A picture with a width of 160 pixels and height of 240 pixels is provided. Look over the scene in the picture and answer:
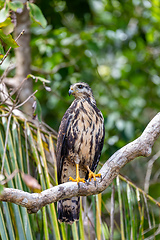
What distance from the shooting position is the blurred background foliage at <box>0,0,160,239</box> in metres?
5.23

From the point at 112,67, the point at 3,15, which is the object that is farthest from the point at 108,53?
the point at 3,15

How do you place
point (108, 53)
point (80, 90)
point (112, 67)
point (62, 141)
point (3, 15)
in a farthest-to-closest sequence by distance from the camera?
point (112, 67), point (108, 53), point (80, 90), point (62, 141), point (3, 15)

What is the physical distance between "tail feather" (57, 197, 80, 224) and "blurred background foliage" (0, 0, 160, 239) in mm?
1121


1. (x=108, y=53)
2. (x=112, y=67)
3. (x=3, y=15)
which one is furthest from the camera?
(x=112, y=67)

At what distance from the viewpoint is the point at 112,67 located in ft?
24.3

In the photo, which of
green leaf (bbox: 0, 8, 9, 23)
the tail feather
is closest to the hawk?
the tail feather

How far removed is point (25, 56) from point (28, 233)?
2.82 meters

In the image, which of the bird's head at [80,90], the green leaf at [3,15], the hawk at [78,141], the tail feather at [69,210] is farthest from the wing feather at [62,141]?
the green leaf at [3,15]

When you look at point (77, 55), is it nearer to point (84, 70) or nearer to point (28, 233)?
point (84, 70)

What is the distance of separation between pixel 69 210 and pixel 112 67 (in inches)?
175

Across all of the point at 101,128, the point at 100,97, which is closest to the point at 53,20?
the point at 100,97

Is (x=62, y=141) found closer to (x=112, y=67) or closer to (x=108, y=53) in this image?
(x=108, y=53)

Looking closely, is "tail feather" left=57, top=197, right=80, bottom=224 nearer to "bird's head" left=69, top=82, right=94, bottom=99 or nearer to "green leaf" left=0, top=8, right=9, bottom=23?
"bird's head" left=69, top=82, right=94, bottom=99

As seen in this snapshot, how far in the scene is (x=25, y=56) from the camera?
4945 mm
